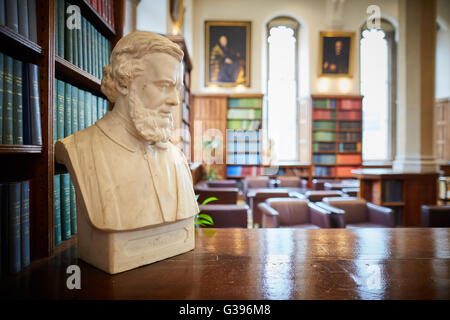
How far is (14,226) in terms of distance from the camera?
1018 mm

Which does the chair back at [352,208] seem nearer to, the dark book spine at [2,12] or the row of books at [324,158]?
the dark book spine at [2,12]

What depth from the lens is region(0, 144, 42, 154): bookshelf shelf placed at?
0.94m

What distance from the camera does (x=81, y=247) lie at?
1.13 m

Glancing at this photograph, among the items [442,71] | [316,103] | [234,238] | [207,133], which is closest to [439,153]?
[442,71]

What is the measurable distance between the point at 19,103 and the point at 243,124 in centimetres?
757

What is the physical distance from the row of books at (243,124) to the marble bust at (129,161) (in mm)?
7408

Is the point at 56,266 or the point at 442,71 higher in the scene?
the point at 442,71

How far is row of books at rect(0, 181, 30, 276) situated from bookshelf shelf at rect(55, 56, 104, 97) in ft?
1.70

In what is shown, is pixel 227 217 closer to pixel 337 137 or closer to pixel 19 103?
pixel 19 103

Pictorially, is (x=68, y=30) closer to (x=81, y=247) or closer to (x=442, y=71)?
(x=81, y=247)

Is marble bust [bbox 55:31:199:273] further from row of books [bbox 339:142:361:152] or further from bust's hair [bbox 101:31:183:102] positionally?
row of books [bbox 339:142:361:152]

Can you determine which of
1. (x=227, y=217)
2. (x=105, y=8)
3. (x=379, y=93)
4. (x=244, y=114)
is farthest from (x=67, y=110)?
(x=379, y=93)

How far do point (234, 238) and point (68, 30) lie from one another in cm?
128

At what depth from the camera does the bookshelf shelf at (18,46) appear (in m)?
0.95
